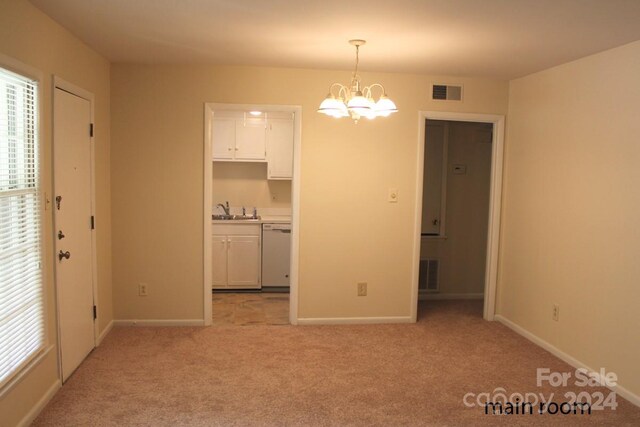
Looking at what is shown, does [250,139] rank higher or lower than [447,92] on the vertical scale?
lower

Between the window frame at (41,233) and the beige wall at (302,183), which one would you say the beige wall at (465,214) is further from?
the window frame at (41,233)

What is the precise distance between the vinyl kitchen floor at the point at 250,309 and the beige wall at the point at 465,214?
1791 millimetres

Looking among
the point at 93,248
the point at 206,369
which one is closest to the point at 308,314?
the point at 206,369

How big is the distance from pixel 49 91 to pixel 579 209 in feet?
12.5

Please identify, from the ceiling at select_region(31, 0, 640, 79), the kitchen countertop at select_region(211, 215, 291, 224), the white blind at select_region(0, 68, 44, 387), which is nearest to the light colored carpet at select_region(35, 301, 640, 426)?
the white blind at select_region(0, 68, 44, 387)

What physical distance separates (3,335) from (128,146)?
2.24m

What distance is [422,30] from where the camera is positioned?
306 cm

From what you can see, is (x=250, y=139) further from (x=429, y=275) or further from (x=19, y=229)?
(x=19, y=229)

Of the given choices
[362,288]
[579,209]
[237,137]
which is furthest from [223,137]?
[579,209]

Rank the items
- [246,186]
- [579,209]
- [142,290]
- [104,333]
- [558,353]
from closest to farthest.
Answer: [579,209], [558,353], [104,333], [142,290], [246,186]

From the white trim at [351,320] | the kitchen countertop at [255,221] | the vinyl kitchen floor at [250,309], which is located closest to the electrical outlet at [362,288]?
the white trim at [351,320]

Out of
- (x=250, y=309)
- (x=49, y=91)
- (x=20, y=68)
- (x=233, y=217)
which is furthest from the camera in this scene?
(x=233, y=217)

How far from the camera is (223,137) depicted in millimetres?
5797

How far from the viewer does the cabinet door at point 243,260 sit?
573 cm
